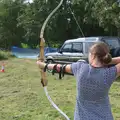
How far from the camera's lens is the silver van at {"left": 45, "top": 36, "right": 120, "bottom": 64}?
40.7 feet

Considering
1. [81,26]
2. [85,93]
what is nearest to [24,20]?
[81,26]

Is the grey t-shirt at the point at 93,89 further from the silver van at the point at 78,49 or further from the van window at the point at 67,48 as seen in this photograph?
the van window at the point at 67,48

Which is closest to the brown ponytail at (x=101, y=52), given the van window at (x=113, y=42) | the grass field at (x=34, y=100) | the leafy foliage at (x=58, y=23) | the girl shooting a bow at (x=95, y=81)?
the girl shooting a bow at (x=95, y=81)

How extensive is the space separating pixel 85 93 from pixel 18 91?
6.75m

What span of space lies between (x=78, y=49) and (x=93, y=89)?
429 inches

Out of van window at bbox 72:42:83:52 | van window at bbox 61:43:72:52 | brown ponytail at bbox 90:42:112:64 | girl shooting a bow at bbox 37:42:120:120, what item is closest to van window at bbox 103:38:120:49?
van window at bbox 72:42:83:52

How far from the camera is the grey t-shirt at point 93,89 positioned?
2598 millimetres

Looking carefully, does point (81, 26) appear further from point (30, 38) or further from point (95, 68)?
point (95, 68)

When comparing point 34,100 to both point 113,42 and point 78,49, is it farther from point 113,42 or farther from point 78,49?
point 78,49

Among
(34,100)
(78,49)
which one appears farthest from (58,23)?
(34,100)

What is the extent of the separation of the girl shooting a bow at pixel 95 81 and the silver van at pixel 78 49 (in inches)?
364

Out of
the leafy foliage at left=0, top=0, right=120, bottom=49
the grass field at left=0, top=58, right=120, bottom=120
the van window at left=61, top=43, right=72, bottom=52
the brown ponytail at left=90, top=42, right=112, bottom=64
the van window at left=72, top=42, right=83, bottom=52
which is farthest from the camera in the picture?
the leafy foliage at left=0, top=0, right=120, bottom=49

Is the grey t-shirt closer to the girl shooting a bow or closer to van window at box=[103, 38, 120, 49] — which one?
the girl shooting a bow

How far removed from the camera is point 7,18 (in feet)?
139
